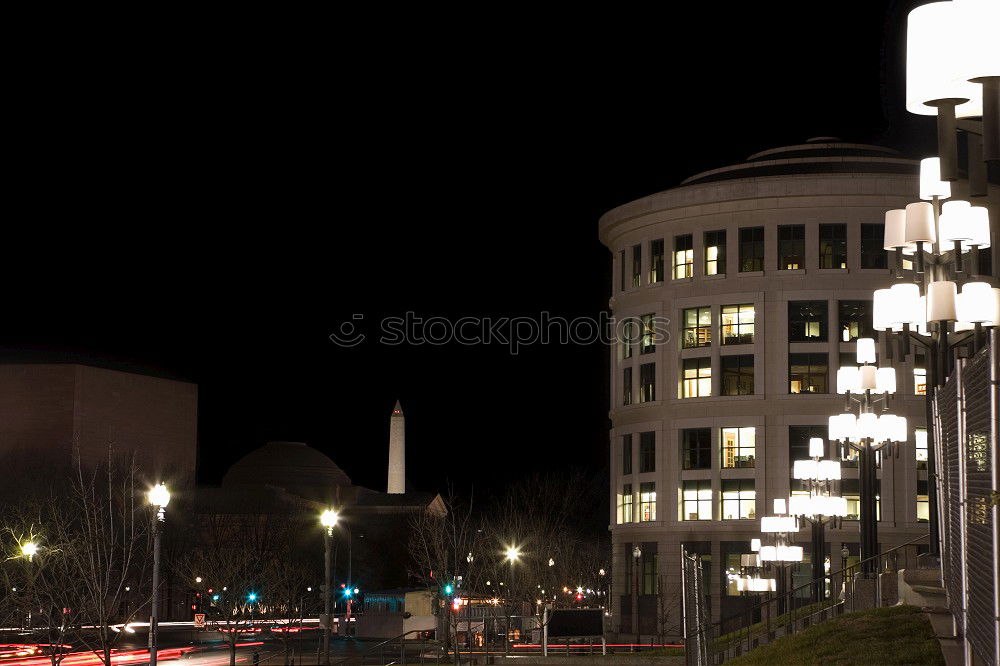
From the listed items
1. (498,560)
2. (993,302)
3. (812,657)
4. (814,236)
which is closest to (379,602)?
(498,560)

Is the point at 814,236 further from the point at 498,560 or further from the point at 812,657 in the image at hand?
the point at 812,657

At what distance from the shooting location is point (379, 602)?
333 ft

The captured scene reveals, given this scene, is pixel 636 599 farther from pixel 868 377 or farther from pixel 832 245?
pixel 868 377

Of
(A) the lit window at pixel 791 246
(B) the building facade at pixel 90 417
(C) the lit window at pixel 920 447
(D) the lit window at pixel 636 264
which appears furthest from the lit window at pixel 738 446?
(B) the building facade at pixel 90 417

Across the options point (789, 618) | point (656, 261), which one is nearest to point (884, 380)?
point (789, 618)

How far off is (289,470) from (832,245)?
117 m

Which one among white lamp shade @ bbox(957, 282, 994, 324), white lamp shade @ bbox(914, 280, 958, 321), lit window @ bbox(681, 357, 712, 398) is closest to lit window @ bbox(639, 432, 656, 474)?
lit window @ bbox(681, 357, 712, 398)

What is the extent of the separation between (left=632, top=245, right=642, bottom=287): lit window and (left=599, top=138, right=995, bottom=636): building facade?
156 cm

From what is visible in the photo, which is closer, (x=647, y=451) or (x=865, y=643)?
(x=865, y=643)

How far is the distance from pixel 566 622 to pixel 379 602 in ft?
116

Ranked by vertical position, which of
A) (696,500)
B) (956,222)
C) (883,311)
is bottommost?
(696,500)

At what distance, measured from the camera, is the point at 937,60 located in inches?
255

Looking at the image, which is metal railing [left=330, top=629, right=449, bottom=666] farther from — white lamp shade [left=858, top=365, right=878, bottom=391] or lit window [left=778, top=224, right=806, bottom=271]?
lit window [left=778, top=224, right=806, bottom=271]

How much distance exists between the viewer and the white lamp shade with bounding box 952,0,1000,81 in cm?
616
